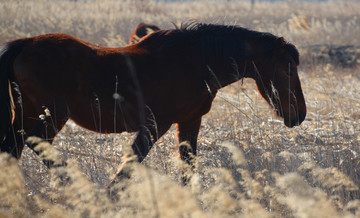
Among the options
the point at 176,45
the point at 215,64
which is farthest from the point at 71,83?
the point at 215,64

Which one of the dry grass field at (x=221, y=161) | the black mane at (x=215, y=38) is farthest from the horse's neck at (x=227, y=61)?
the dry grass field at (x=221, y=161)

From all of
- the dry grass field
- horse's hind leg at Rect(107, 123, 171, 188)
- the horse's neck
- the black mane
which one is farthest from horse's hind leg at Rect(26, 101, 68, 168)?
the horse's neck

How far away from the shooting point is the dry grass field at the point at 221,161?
2293 millimetres

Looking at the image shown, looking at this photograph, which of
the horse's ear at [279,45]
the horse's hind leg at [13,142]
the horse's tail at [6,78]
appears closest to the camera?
the horse's tail at [6,78]

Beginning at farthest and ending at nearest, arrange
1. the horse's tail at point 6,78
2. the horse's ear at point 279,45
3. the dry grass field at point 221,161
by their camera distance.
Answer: the horse's ear at point 279,45 < the horse's tail at point 6,78 < the dry grass field at point 221,161

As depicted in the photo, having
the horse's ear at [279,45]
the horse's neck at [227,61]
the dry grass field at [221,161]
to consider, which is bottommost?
the dry grass field at [221,161]

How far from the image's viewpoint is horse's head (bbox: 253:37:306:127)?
13.3 feet

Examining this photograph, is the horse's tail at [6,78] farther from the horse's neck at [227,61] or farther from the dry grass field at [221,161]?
the horse's neck at [227,61]

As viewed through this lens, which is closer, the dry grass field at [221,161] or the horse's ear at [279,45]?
the dry grass field at [221,161]

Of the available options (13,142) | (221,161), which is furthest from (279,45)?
(13,142)

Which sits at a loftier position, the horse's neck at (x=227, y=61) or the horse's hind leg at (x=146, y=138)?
the horse's neck at (x=227, y=61)

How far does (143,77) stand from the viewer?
12.7 ft

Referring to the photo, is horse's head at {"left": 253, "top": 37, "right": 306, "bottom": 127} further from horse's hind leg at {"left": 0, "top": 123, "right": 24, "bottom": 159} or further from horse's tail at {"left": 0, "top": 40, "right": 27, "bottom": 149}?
horse's hind leg at {"left": 0, "top": 123, "right": 24, "bottom": 159}

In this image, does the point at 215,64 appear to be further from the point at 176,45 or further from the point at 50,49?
the point at 50,49
